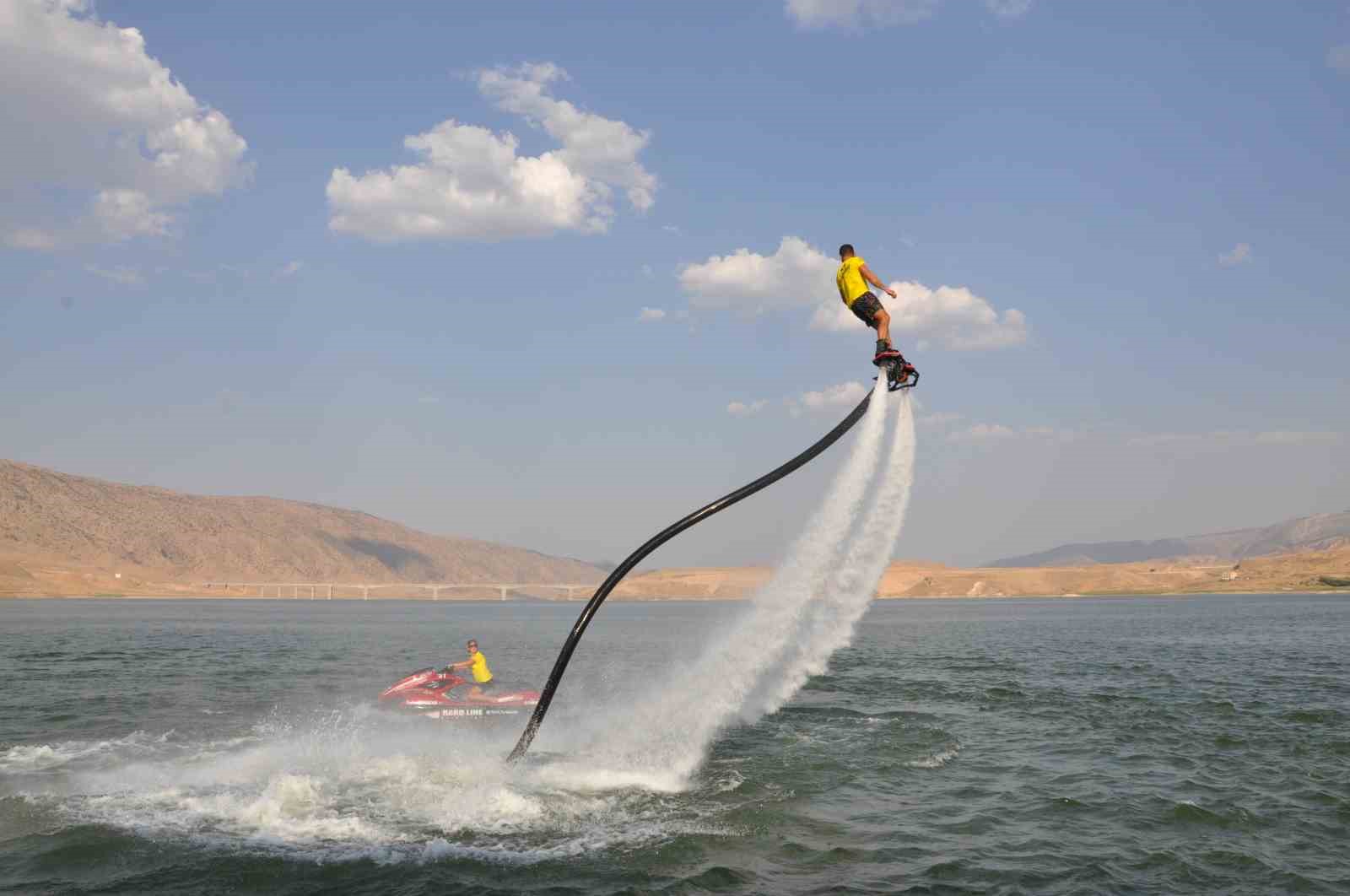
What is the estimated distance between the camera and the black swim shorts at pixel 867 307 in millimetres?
15836

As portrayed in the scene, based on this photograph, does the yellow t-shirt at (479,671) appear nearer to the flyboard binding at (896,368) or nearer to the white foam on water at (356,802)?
the white foam on water at (356,802)

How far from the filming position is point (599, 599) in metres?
16.4

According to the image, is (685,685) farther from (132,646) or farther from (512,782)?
(132,646)

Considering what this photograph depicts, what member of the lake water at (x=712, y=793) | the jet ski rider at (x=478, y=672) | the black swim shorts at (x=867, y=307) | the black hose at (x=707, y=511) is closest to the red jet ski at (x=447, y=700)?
the jet ski rider at (x=478, y=672)

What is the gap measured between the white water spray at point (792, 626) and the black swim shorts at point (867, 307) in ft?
7.05

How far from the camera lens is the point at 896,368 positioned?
52.4 feet

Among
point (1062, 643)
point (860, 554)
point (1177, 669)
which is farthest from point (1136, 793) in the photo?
point (1062, 643)

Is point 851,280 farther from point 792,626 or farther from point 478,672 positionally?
point 478,672

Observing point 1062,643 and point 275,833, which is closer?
point 275,833

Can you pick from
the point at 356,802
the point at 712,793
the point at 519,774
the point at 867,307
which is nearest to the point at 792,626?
the point at 712,793

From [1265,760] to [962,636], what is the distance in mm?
55593

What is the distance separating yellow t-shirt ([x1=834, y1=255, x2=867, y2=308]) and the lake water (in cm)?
861

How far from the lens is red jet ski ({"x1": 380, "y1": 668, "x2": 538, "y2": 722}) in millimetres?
32094

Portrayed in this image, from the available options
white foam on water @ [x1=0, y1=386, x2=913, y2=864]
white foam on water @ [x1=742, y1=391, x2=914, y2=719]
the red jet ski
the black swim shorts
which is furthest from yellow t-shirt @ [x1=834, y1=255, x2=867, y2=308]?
the red jet ski
